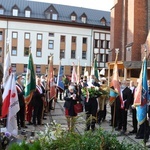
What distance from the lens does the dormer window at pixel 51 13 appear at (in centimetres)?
5543

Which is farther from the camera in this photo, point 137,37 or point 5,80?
point 137,37

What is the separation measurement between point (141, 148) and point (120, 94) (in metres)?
6.53

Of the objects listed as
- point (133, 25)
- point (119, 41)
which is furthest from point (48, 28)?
point (133, 25)

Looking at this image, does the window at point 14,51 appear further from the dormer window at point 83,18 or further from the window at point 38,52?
the dormer window at point 83,18

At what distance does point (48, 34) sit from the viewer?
53094mm

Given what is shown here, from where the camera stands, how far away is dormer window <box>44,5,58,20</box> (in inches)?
2182

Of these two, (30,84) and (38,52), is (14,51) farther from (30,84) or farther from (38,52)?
(30,84)

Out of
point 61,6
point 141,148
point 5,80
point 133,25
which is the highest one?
point 61,6

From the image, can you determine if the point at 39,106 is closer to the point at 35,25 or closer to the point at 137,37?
the point at 137,37

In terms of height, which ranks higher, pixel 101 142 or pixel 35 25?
pixel 35 25

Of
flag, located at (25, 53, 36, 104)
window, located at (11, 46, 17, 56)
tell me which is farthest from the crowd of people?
window, located at (11, 46, 17, 56)

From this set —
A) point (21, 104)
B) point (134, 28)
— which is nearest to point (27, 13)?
point (134, 28)

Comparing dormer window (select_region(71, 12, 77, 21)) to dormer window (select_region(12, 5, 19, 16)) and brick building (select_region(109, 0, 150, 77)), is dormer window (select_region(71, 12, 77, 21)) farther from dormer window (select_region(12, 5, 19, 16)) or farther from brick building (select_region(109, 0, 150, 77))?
brick building (select_region(109, 0, 150, 77))

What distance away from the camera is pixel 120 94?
10523 mm
